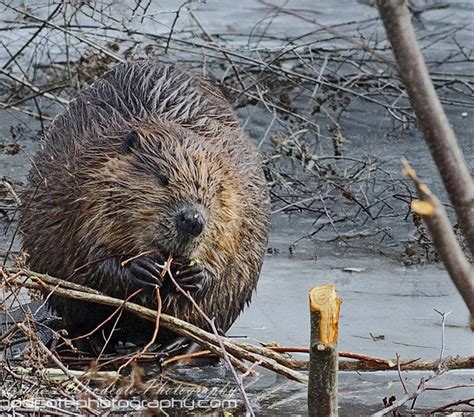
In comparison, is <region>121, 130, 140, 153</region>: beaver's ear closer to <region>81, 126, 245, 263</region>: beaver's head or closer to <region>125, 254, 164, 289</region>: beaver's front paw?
<region>81, 126, 245, 263</region>: beaver's head

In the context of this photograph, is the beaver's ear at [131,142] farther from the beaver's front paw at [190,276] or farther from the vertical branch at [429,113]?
the vertical branch at [429,113]

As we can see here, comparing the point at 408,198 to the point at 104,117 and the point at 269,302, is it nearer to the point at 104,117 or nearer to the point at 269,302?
the point at 269,302

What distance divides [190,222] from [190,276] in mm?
227

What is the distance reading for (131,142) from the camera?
3.35 metres

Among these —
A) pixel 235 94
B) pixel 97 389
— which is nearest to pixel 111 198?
pixel 97 389

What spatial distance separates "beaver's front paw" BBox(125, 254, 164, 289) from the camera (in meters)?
3.17

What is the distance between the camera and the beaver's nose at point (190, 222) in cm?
306

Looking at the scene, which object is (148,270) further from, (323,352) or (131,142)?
(323,352)

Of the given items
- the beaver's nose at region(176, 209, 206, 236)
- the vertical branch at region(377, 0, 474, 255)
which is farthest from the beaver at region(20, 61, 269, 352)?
the vertical branch at region(377, 0, 474, 255)

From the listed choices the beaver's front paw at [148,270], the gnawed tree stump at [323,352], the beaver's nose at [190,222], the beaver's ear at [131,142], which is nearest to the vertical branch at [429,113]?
the gnawed tree stump at [323,352]

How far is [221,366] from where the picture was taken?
3.40 metres

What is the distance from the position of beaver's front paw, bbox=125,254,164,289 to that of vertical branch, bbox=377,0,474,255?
2406 millimetres

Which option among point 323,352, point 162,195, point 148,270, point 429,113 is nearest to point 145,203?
point 162,195

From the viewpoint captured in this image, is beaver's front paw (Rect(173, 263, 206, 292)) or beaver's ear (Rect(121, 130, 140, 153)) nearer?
beaver's front paw (Rect(173, 263, 206, 292))
